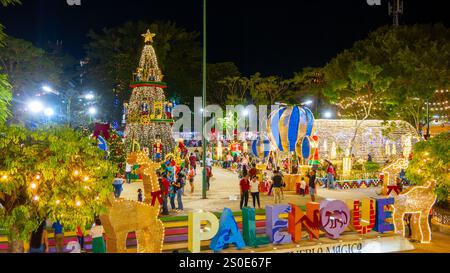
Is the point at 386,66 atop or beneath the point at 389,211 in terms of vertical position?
atop

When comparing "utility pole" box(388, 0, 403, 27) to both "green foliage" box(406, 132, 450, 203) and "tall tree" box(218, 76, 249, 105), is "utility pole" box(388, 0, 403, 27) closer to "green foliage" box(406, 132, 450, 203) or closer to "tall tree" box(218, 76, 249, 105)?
"tall tree" box(218, 76, 249, 105)

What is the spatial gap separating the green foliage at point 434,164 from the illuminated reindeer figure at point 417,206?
1190mm

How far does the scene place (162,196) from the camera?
1242 cm

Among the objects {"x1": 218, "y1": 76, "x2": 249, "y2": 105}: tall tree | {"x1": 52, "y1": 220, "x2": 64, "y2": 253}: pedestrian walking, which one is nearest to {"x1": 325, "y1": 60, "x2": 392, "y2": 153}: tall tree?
{"x1": 218, "y1": 76, "x2": 249, "y2": 105}: tall tree

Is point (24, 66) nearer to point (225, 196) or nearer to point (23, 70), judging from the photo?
point (23, 70)

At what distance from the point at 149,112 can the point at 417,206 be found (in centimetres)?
1664

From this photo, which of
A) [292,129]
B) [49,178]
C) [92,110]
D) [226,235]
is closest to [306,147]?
[292,129]

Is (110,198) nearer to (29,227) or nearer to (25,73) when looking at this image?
(29,227)

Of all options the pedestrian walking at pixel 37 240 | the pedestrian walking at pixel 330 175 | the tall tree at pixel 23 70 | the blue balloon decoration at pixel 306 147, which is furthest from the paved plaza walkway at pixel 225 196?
the tall tree at pixel 23 70

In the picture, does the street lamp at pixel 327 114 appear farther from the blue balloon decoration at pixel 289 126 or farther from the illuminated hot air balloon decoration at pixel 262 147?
the blue balloon decoration at pixel 289 126

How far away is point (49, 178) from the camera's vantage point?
20.5ft

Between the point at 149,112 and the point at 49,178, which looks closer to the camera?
the point at 49,178

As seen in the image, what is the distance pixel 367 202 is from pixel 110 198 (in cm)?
677

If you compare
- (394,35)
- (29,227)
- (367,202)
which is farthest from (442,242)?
(394,35)
